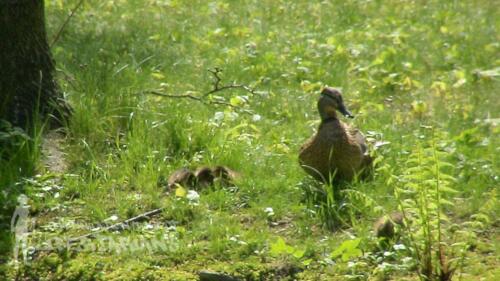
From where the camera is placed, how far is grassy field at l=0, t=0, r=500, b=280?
5434 millimetres

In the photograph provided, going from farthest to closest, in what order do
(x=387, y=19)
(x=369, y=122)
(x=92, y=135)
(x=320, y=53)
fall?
(x=387, y=19) → (x=320, y=53) → (x=369, y=122) → (x=92, y=135)

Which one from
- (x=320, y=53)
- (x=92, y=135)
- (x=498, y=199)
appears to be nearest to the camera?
(x=498, y=199)

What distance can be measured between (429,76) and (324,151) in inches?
130

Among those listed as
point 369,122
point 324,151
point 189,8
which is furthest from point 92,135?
point 189,8

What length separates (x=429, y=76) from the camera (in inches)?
359

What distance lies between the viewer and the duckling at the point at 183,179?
6336 mm

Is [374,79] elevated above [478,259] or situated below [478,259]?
above

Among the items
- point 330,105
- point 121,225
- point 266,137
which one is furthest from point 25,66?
point 330,105

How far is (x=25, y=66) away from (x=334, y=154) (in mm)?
2414

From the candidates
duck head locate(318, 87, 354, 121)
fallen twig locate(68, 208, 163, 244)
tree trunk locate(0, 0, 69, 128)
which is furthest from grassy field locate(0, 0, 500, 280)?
duck head locate(318, 87, 354, 121)

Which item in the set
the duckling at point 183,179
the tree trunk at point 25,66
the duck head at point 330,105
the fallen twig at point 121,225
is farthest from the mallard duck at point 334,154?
the tree trunk at point 25,66

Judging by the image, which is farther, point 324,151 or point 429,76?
point 429,76

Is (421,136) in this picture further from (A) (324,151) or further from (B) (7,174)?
(B) (7,174)

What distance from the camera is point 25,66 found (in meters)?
6.70
